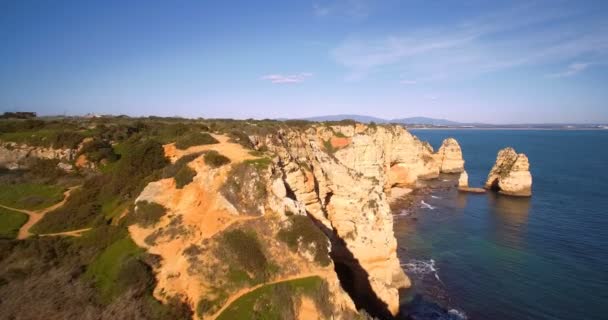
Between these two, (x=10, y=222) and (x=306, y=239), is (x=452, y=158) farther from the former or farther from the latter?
(x=10, y=222)

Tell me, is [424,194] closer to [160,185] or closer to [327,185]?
[327,185]

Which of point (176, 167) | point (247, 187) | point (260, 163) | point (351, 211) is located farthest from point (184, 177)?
point (351, 211)

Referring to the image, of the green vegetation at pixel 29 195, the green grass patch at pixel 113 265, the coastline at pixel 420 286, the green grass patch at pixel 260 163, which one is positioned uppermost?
the green grass patch at pixel 260 163

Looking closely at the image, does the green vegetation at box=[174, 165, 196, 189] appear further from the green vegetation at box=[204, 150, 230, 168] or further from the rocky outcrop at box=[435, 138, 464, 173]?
the rocky outcrop at box=[435, 138, 464, 173]

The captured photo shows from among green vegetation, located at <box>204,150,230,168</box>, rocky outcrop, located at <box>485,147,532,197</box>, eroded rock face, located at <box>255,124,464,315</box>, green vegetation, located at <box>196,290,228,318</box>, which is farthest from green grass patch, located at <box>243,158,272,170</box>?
rocky outcrop, located at <box>485,147,532,197</box>

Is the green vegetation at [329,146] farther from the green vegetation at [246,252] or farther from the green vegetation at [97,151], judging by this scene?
the green vegetation at [246,252]

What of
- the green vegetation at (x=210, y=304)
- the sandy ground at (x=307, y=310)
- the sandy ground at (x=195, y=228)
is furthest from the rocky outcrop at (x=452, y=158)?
the green vegetation at (x=210, y=304)
